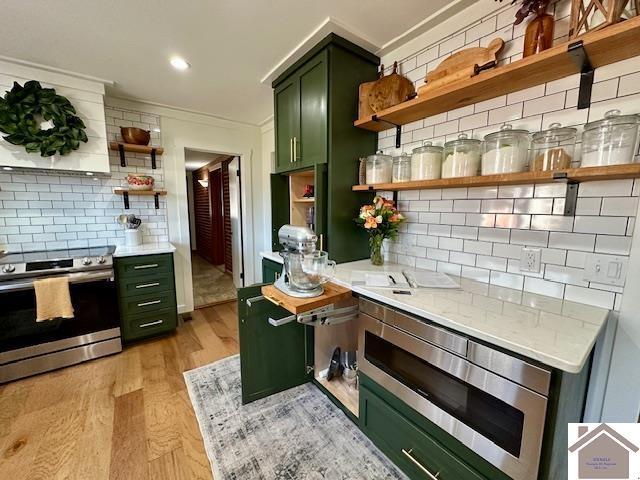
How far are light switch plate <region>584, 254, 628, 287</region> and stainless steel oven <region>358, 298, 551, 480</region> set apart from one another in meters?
0.64

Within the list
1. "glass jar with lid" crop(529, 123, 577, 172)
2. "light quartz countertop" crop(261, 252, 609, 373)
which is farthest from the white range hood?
"glass jar with lid" crop(529, 123, 577, 172)

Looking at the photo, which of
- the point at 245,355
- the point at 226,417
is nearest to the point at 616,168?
the point at 245,355

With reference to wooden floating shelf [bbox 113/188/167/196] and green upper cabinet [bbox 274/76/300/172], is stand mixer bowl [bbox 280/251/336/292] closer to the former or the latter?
green upper cabinet [bbox 274/76/300/172]

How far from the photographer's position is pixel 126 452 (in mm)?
1440

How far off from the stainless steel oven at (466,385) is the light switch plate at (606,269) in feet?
2.09

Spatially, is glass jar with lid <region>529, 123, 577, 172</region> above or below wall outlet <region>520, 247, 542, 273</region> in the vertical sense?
above

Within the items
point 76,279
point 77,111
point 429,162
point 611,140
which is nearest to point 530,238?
point 611,140

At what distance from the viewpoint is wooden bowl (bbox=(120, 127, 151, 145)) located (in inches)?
103

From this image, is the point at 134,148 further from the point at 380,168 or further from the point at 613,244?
the point at 613,244

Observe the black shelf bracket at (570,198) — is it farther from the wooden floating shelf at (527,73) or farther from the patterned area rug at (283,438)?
the patterned area rug at (283,438)

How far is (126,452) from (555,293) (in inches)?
93.2

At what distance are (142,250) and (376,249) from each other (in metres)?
2.22

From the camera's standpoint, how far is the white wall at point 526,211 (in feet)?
3.37

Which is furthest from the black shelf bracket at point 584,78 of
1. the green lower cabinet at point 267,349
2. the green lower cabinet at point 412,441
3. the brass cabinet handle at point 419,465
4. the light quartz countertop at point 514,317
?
the green lower cabinet at point 267,349
